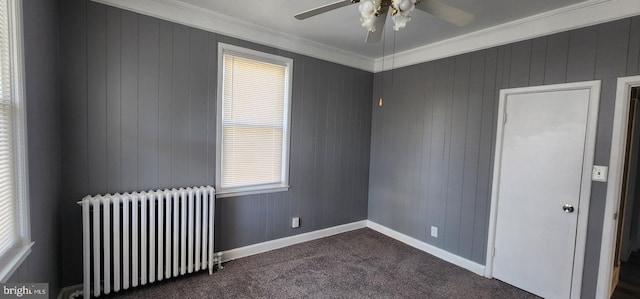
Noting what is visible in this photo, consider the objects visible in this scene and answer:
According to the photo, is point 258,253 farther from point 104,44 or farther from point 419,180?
point 104,44

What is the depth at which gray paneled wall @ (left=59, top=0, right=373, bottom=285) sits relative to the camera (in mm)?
2193

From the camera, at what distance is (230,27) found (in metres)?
2.82

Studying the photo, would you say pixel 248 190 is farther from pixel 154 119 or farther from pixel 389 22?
pixel 389 22

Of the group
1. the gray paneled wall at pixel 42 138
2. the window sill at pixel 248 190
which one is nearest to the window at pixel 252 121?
the window sill at pixel 248 190

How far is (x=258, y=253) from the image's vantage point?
10.4ft

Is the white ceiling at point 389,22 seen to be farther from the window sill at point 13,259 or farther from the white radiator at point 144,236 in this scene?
the window sill at point 13,259

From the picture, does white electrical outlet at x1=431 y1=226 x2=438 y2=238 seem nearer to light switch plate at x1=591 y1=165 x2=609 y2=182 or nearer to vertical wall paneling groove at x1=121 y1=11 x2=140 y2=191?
light switch plate at x1=591 y1=165 x2=609 y2=182

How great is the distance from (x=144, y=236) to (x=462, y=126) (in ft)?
10.8

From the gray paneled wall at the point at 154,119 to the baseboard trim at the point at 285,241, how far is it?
76mm

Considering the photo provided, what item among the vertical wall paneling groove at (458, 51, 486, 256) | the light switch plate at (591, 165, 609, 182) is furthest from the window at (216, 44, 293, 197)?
the light switch plate at (591, 165, 609, 182)

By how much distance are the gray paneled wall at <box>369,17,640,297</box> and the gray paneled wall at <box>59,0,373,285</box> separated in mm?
1043

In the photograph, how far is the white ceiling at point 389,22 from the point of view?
228cm

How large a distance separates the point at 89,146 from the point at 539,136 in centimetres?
388

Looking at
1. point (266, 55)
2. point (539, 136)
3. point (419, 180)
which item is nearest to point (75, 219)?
point (266, 55)
